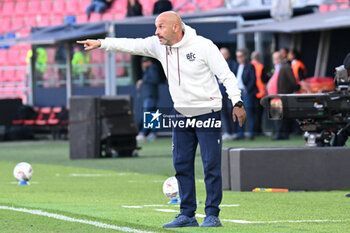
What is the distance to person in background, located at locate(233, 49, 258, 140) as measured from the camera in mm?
22656

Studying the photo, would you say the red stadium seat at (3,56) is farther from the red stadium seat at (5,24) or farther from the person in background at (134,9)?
the person in background at (134,9)

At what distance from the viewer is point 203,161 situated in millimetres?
7875

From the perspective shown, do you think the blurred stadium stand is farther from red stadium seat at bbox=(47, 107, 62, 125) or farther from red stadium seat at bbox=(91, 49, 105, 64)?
red stadium seat at bbox=(47, 107, 62, 125)

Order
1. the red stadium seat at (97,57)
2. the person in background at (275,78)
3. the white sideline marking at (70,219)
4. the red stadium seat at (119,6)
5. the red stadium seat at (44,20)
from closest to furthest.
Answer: the white sideline marking at (70,219), the person in background at (275,78), the red stadium seat at (97,57), the red stadium seat at (119,6), the red stadium seat at (44,20)

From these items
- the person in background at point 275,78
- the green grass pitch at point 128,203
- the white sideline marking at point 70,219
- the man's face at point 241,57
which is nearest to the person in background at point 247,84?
the man's face at point 241,57

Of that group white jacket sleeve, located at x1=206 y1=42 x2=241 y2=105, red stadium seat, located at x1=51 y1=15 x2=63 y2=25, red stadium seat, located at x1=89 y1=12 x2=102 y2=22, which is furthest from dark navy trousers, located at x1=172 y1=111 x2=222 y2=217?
red stadium seat, located at x1=51 y1=15 x2=63 y2=25

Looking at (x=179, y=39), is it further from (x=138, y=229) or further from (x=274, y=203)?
(x=274, y=203)

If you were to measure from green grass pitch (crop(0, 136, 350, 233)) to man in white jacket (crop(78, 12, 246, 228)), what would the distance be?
16.4 inches

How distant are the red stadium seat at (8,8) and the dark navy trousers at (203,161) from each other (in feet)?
97.4

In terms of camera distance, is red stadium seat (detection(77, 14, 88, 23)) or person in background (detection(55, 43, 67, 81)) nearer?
person in background (detection(55, 43, 67, 81))

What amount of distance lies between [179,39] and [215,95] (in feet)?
1.70

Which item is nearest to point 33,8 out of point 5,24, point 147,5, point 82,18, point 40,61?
point 5,24

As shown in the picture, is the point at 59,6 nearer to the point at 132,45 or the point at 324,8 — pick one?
the point at 324,8

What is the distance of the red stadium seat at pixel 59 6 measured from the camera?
35531mm
